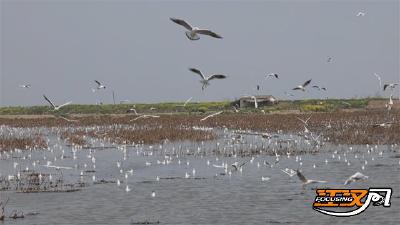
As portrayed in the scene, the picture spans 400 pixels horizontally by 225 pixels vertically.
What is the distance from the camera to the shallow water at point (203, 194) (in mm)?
17047

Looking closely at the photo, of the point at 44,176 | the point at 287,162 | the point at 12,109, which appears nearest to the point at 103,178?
the point at 44,176

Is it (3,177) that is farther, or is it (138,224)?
(3,177)

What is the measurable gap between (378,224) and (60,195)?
31.3 feet

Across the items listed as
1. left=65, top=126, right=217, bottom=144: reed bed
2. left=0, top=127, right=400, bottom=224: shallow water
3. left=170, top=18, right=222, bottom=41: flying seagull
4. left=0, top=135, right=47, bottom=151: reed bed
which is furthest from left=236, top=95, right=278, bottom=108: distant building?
left=170, top=18, right=222, bottom=41: flying seagull

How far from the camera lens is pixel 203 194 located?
2053cm

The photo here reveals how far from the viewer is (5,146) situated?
3469cm

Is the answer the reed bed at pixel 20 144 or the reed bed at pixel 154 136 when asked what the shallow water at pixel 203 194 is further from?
the reed bed at pixel 154 136

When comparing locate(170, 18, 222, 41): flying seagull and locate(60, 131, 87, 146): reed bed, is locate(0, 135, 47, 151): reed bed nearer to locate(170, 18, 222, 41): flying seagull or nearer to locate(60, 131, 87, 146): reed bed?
locate(60, 131, 87, 146): reed bed

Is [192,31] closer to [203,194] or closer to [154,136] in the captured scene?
[203,194]

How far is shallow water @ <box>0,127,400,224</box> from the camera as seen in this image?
1705cm

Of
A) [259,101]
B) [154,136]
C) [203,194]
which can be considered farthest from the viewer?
[259,101]

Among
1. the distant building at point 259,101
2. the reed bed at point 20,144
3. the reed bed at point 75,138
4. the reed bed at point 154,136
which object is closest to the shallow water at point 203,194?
the reed bed at point 20,144

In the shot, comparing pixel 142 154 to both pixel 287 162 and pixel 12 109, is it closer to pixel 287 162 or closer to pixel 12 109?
pixel 287 162

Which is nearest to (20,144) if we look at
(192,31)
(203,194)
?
(203,194)
